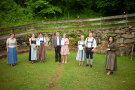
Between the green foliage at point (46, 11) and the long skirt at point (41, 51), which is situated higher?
the green foliage at point (46, 11)

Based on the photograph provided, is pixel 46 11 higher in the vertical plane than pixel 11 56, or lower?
higher

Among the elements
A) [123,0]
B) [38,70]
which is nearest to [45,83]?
[38,70]

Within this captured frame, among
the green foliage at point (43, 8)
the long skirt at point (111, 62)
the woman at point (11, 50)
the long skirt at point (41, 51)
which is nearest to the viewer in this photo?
the long skirt at point (111, 62)

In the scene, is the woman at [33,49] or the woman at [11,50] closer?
the woman at [11,50]

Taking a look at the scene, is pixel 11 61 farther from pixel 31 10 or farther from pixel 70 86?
pixel 31 10

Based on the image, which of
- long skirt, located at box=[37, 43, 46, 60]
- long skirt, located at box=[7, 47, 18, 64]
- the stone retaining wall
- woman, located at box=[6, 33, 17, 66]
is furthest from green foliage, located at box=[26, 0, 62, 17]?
long skirt, located at box=[7, 47, 18, 64]

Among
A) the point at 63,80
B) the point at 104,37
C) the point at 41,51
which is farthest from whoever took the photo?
the point at 104,37

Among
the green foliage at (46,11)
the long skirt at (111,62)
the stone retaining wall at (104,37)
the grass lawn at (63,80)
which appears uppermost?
the green foliage at (46,11)

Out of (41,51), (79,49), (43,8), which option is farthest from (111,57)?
(43,8)

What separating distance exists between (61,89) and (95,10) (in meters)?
15.9

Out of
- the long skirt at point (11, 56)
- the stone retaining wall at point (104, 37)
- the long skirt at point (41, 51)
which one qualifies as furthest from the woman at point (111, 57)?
the long skirt at point (11, 56)

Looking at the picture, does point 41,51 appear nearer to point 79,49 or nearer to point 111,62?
point 79,49

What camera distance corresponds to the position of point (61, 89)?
13.3 feet

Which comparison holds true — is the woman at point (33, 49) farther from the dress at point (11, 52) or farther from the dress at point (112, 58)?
the dress at point (112, 58)
